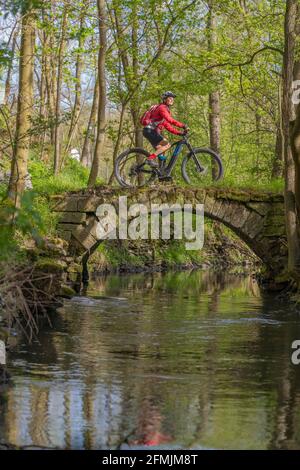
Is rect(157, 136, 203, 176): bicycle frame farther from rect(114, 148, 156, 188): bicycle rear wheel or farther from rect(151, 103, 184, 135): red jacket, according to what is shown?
rect(151, 103, 184, 135): red jacket

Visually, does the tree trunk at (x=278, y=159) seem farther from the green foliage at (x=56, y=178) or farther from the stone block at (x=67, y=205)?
the stone block at (x=67, y=205)

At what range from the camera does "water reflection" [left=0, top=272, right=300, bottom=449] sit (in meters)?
9.39

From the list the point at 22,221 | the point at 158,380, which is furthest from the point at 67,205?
the point at 22,221

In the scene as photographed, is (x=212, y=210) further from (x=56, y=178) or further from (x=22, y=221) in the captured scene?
(x=22, y=221)

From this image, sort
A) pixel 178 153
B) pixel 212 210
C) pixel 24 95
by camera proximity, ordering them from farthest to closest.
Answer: pixel 212 210, pixel 178 153, pixel 24 95

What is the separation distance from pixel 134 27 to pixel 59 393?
19974 millimetres

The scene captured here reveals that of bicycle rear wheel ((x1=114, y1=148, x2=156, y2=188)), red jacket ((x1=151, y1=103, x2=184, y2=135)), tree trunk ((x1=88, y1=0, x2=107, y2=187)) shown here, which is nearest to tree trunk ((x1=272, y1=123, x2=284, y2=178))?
tree trunk ((x1=88, y1=0, x2=107, y2=187))

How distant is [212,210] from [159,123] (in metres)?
4.35

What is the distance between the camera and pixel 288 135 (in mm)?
21266

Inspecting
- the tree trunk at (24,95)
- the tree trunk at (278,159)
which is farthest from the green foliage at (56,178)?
the tree trunk at (278,159)
